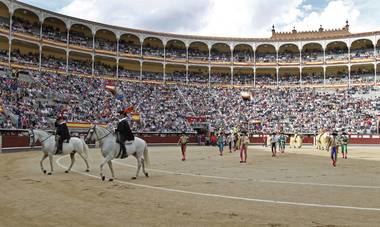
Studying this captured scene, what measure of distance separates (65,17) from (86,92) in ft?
36.0

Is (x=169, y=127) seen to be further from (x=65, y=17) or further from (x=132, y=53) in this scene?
(x=65, y=17)

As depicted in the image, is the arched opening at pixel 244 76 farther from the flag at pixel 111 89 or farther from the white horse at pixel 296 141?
the white horse at pixel 296 141

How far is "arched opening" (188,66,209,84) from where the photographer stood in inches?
2337

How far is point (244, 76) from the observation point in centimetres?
6147

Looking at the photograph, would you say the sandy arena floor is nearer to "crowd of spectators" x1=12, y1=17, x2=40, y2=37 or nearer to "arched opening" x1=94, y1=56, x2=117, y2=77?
"crowd of spectators" x1=12, y1=17, x2=40, y2=37

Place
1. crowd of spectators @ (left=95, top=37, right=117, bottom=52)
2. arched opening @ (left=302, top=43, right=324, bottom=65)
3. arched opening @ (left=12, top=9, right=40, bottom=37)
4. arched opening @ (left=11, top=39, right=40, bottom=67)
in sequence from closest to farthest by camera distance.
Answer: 1. arched opening @ (left=11, top=39, right=40, bottom=67)
2. arched opening @ (left=12, top=9, right=40, bottom=37)
3. crowd of spectators @ (left=95, top=37, right=117, bottom=52)
4. arched opening @ (left=302, top=43, right=324, bottom=65)

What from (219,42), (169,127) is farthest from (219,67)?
(169,127)

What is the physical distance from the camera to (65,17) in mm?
49969

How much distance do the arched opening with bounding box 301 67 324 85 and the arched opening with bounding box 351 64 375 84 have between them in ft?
14.1

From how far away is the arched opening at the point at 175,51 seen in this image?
2305 inches

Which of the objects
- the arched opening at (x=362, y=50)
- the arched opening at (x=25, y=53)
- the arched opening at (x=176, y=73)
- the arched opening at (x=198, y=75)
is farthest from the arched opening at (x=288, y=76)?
the arched opening at (x=25, y=53)

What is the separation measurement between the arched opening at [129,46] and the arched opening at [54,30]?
Answer: 7.77 metres

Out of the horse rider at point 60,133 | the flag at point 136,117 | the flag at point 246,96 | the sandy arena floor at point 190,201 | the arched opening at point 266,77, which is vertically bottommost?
the sandy arena floor at point 190,201

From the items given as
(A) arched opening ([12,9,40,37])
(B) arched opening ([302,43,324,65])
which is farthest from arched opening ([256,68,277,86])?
(A) arched opening ([12,9,40,37])
